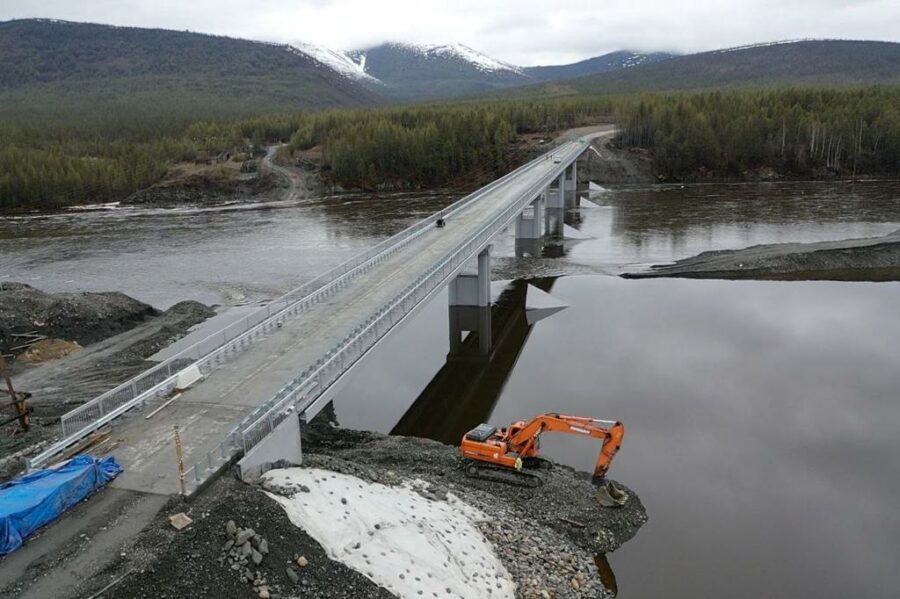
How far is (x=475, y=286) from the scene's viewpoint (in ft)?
122

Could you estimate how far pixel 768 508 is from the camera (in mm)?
18344

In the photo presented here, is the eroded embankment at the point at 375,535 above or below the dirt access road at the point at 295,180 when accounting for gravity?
below

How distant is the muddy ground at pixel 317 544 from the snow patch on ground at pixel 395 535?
35 centimetres

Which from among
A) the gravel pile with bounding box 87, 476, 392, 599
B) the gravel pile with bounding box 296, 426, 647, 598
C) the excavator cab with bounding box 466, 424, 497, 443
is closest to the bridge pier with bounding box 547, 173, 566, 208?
the gravel pile with bounding box 296, 426, 647, 598

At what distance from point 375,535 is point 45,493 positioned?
632 cm

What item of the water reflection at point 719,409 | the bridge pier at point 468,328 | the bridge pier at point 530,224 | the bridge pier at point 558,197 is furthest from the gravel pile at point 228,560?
the bridge pier at point 558,197

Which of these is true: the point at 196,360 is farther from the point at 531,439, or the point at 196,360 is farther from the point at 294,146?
the point at 294,146

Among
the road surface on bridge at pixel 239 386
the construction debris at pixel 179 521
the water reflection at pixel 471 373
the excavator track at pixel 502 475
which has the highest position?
the road surface on bridge at pixel 239 386

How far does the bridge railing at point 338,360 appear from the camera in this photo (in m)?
15.0

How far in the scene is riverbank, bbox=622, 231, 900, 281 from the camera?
4262 centimetres

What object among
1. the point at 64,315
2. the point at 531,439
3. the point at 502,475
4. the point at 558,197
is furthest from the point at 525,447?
the point at 558,197

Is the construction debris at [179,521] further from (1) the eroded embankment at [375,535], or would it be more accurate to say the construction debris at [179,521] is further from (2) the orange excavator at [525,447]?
(2) the orange excavator at [525,447]

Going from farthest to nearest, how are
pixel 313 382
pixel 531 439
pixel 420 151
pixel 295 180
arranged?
pixel 295 180, pixel 420 151, pixel 531 439, pixel 313 382

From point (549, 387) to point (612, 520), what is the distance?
9.61 m
